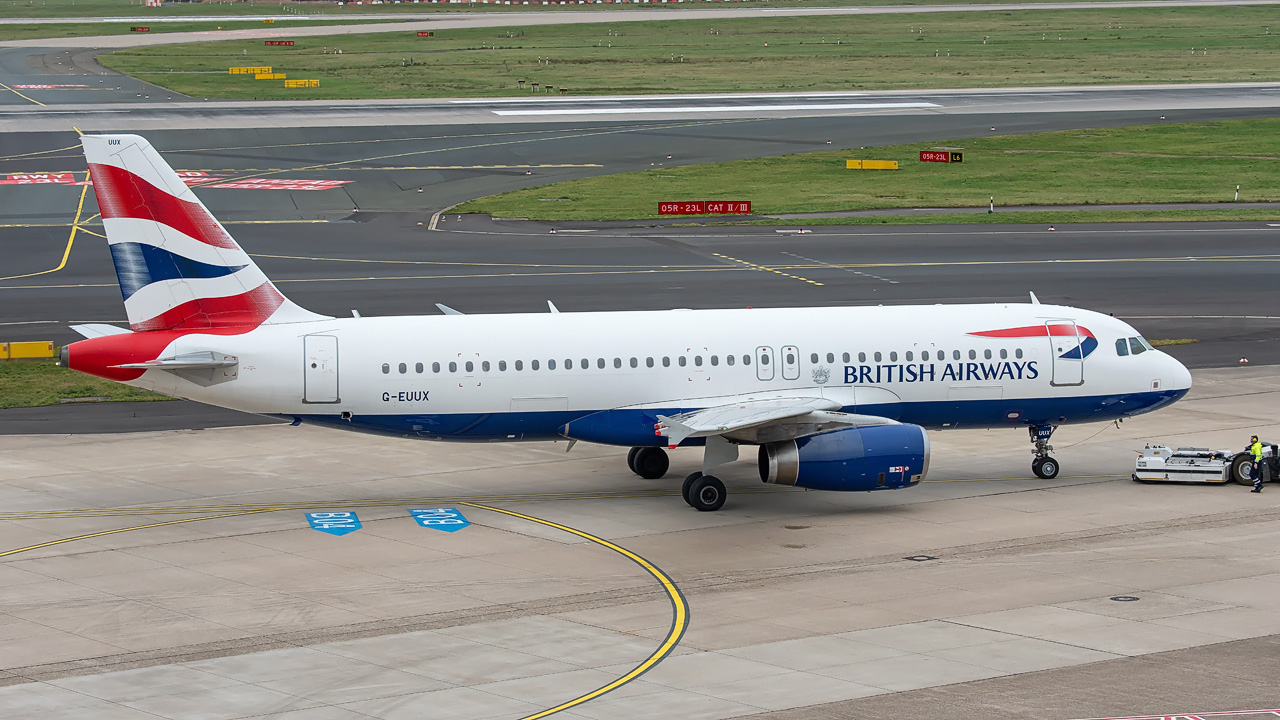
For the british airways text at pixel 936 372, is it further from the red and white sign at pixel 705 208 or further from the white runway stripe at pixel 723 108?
the white runway stripe at pixel 723 108

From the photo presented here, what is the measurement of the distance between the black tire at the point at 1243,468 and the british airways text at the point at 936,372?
559 centimetres

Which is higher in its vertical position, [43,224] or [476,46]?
[476,46]

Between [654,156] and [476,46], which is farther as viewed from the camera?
[476,46]

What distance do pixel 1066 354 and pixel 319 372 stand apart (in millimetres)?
19668

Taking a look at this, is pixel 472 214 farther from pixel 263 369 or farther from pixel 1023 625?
pixel 1023 625

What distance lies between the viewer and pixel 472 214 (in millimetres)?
86250

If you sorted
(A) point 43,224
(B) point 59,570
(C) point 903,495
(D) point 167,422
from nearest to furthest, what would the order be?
(B) point 59,570
(C) point 903,495
(D) point 167,422
(A) point 43,224

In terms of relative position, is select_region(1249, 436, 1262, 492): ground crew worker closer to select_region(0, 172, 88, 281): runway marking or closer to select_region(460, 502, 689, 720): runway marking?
select_region(460, 502, 689, 720): runway marking

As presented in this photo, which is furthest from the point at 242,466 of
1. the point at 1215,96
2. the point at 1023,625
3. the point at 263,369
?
the point at 1215,96

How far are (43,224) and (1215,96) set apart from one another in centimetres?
9778

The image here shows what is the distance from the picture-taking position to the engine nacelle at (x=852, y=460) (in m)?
36.3

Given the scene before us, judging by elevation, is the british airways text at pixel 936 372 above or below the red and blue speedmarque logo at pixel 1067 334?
below

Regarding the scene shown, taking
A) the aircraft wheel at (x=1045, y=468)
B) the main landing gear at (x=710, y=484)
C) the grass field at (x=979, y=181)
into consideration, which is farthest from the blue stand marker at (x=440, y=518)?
the grass field at (x=979, y=181)

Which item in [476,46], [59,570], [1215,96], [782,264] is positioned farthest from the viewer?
[476,46]
